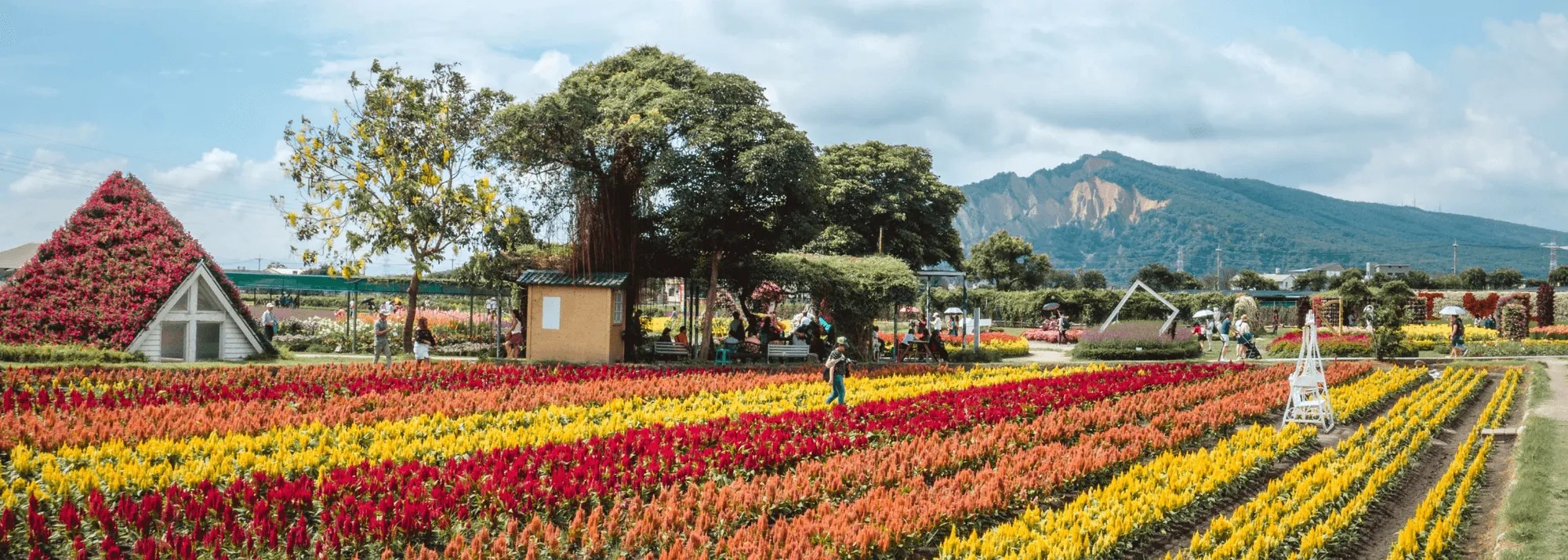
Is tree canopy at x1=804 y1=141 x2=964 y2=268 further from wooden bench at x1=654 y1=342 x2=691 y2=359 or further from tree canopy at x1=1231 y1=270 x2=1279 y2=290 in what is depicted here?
tree canopy at x1=1231 y1=270 x2=1279 y2=290

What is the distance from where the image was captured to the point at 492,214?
24969mm

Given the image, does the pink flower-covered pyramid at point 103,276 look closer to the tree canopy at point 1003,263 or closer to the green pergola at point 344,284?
the green pergola at point 344,284

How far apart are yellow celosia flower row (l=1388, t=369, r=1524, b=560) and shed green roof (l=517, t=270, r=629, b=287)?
55.8 ft

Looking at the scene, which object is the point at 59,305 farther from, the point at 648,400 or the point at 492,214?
the point at 648,400

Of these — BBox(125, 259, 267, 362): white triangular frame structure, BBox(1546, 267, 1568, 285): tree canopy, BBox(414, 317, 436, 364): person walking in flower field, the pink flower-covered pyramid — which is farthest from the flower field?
BBox(1546, 267, 1568, 285): tree canopy

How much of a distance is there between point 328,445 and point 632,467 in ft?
11.5

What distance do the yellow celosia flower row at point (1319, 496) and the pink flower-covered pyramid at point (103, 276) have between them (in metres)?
21.6

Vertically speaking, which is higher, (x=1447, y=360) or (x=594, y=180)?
(x=594, y=180)

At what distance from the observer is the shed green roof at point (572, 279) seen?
24.0 meters

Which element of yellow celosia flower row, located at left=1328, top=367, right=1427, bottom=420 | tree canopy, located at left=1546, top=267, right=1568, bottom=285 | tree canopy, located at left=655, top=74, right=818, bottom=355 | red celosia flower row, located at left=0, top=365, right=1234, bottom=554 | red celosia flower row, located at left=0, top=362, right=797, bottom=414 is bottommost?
red celosia flower row, located at left=0, top=365, right=1234, bottom=554

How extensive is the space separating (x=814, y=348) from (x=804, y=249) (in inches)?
688

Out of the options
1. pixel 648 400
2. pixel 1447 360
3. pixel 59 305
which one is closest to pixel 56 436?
pixel 648 400

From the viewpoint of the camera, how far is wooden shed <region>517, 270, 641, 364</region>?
945 inches

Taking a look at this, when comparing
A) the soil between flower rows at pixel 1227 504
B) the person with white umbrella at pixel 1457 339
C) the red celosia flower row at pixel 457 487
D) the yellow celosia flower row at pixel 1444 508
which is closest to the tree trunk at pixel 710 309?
Answer: the red celosia flower row at pixel 457 487
